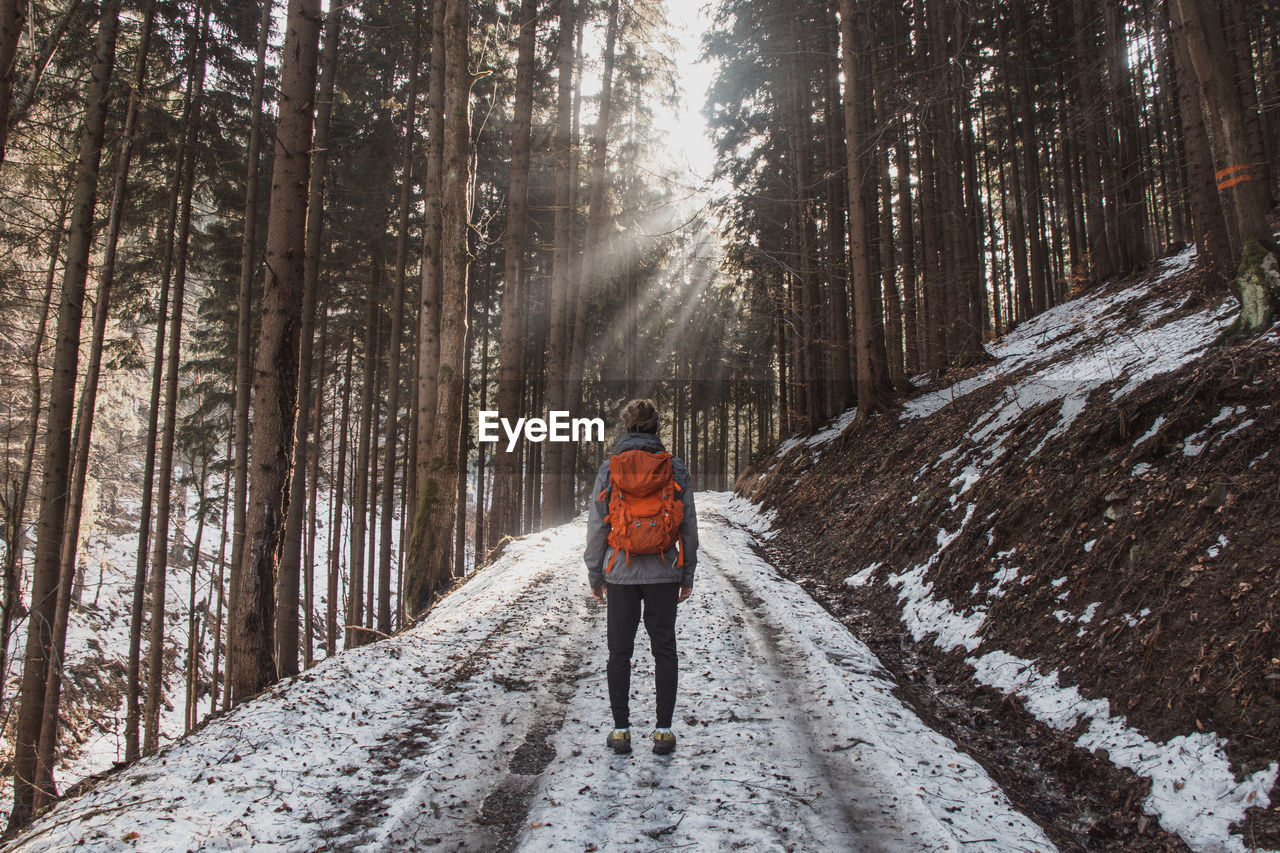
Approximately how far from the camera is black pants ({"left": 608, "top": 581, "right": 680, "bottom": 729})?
396 centimetres

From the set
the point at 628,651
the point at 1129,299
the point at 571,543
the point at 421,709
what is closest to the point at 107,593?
the point at 571,543

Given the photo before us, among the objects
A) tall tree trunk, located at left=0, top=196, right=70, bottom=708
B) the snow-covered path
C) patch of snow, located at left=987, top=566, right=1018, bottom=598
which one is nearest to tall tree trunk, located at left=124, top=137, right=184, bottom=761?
tall tree trunk, located at left=0, top=196, right=70, bottom=708

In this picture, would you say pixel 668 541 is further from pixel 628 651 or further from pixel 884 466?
pixel 884 466

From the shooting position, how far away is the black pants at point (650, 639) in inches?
156

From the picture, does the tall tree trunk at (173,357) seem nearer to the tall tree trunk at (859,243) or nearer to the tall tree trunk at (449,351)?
the tall tree trunk at (449,351)

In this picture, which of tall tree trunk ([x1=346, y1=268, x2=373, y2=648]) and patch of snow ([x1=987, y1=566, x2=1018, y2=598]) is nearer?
patch of snow ([x1=987, y1=566, x2=1018, y2=598])

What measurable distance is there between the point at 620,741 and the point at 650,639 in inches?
25.8

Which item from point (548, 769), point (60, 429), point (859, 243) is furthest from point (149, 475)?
point (859, 243)

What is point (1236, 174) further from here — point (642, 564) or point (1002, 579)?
point (642, 564)

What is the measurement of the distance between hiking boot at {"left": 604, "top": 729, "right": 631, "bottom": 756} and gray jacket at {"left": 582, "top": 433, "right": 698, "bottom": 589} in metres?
0.93

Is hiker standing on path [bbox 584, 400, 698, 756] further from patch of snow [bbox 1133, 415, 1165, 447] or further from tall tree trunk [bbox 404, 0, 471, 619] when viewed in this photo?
tall tree trunk [bbox 404, 0, 471, 619]

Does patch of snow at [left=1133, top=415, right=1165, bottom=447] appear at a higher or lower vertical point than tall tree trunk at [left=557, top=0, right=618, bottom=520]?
lower

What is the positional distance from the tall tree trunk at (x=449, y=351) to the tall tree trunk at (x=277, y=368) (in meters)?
3.02

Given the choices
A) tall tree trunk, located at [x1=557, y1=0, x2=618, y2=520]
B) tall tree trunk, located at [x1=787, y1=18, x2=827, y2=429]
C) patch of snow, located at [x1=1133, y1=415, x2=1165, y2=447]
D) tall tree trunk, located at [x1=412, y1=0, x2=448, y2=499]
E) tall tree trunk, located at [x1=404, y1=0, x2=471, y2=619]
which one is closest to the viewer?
patch of snow, located at [x1=1133, y1=415, x2=1165, y2=447]
